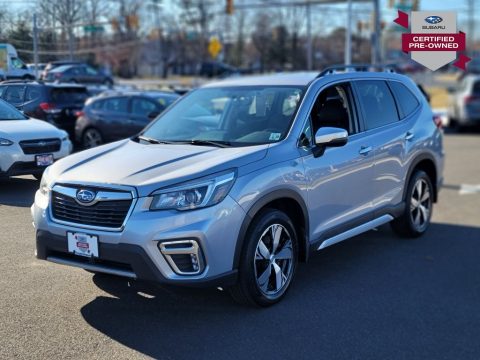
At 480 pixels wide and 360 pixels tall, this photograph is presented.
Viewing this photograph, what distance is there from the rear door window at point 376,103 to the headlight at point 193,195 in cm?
238

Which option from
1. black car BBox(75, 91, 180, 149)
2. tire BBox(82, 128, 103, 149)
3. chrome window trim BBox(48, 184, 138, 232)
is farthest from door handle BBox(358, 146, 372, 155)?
tire BBox(82, 128, 103, 149)

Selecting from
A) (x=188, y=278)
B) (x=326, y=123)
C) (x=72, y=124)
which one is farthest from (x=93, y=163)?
(x=72, y=124)

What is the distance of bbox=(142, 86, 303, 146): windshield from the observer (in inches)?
201

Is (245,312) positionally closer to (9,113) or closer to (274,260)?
(274,260)

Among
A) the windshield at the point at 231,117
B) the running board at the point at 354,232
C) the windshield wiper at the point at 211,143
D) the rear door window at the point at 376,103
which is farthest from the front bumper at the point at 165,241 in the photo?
the rear door window at the point at 376,103

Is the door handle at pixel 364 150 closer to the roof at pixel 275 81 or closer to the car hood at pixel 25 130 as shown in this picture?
the roof at pixel 275 81

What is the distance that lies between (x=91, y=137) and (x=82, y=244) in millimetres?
9789

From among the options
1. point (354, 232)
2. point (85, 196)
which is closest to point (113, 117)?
point (354, 232)

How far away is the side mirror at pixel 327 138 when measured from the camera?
193 inches

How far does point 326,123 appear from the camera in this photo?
5.54 m

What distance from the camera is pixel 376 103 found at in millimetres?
6234

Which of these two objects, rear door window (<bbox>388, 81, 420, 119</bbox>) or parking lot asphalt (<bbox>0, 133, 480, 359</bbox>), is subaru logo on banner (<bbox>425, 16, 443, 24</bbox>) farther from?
parking lot asphalt (<bbox>0, 133, 480, 359</bbox>)

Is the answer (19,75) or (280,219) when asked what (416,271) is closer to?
(280,219)

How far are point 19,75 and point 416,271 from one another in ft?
16.5
